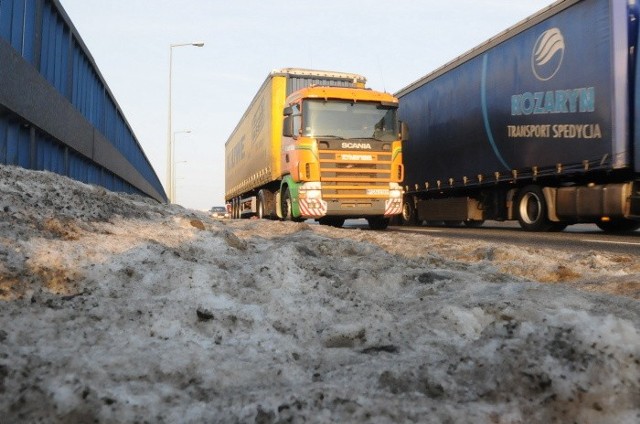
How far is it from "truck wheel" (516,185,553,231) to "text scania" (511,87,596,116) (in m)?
1.85

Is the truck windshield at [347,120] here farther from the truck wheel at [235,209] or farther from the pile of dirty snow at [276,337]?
the truck wheel at [235,209]

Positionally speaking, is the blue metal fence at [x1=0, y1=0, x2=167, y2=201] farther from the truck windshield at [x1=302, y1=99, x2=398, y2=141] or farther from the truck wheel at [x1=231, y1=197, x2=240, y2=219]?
the truck wheel at [x1=231, y1=197, x2=240, y2=219]

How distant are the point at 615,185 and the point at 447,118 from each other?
5590mm

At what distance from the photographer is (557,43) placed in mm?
10547

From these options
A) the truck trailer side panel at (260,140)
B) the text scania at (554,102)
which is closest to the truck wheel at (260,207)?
the truck trailer side panel at (260,140)

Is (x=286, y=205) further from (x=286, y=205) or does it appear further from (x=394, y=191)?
(x=394, y=191)

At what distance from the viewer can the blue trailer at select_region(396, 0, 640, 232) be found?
9.31 meters

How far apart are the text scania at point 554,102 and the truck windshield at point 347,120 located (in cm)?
291

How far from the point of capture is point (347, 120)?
1239 cm

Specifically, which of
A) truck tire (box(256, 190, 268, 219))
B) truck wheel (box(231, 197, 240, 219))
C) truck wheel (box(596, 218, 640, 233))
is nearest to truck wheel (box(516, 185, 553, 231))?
truck wheel (box(596, 218, 640, 233))

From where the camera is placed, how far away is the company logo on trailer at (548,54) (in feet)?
34.3

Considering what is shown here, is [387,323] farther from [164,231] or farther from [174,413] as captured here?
[164,231]

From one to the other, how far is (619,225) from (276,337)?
1151 cm

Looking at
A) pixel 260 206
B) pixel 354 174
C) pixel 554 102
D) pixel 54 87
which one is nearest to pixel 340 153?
pixel 354 174
